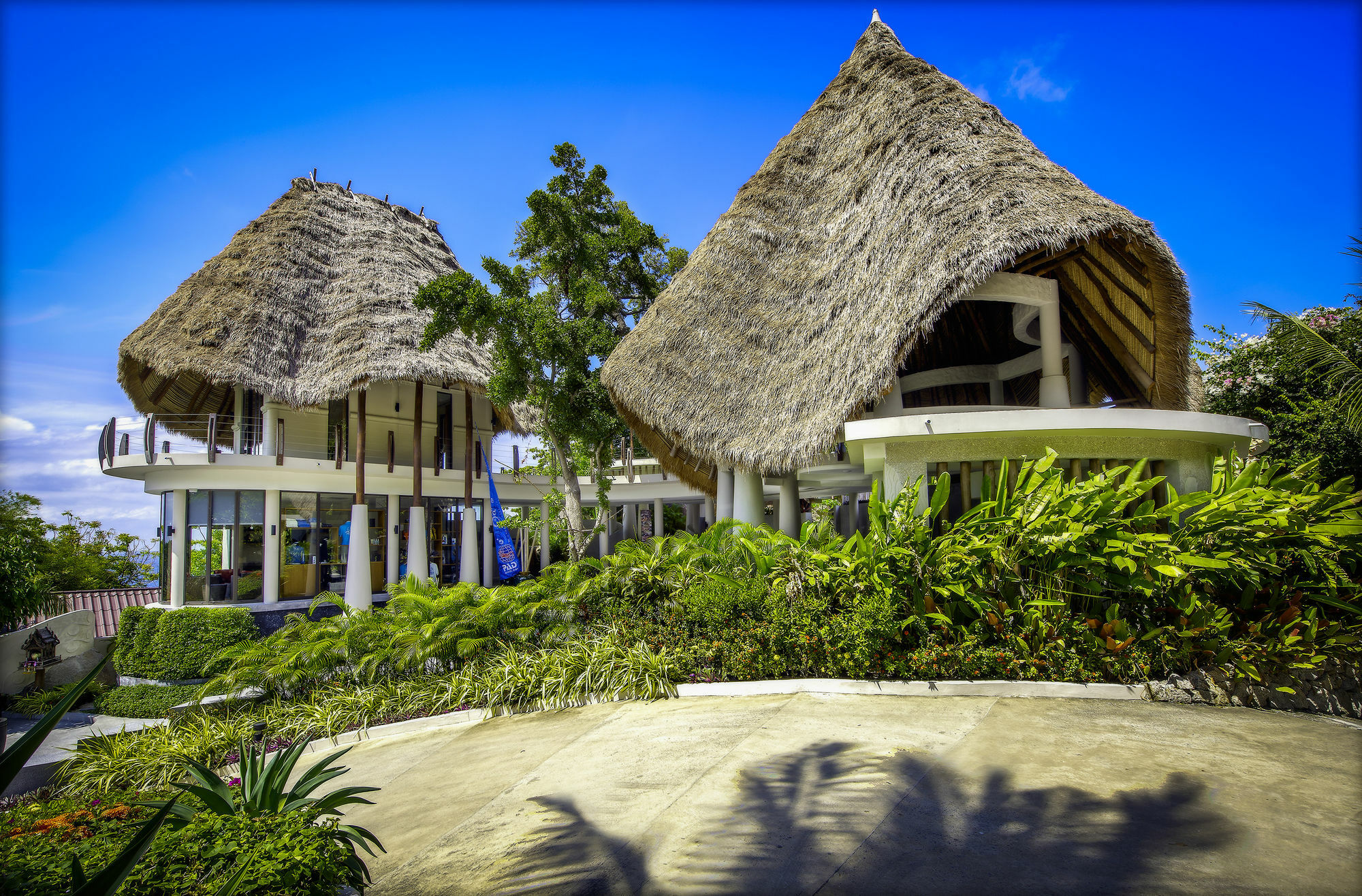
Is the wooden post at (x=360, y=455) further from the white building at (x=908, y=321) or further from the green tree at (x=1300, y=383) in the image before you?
the green tree at (x=1300, y=383)

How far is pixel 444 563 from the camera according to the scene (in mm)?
23219

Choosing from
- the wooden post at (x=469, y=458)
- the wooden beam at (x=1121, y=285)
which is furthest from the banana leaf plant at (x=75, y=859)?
the wooden post at (x=469, y=458)

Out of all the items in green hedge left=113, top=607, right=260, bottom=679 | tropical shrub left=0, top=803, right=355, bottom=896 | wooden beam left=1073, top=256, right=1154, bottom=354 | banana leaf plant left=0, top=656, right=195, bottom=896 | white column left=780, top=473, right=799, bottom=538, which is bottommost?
green hedge left=113, top=607, right=260, bottom=679

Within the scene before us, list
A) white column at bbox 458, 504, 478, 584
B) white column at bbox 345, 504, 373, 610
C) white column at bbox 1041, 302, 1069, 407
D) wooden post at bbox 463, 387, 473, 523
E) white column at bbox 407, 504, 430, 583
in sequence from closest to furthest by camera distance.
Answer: white column at bbox 1041, 302, 1069, 407, white column at bbox 345, 504, 373, 610, white column at bbox 407, 504, 430, 583, white column at bbox 458, 504, 478, 584, wooden post at bbox 463, 387, 473, 523

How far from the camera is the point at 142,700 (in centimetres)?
1347

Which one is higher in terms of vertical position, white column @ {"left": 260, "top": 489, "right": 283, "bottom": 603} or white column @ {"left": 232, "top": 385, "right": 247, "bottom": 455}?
white column @ {"left": 232, "top": 385, "right": 247, "bottom": 455}

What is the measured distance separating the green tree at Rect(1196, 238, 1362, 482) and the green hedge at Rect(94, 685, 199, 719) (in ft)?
67.0

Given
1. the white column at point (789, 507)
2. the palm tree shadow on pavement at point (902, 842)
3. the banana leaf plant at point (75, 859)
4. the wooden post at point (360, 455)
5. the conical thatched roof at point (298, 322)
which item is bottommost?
the palm tree shadow on pavement at point (902, 842)

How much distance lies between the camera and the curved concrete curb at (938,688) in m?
6.25

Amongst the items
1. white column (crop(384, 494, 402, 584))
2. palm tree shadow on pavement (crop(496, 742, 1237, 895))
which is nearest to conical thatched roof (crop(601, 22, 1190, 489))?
palm tree shadow on pavement (crop(496, 742, 1237, 895))

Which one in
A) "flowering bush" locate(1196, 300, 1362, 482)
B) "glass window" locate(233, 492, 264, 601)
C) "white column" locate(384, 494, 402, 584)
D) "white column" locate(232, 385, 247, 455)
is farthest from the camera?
"white column" locate(384, 494, 402, 584)

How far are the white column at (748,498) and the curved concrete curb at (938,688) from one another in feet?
15.9

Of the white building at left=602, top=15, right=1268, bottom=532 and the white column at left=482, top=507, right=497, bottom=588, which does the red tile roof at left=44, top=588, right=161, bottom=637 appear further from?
the white building at left=602, top=15, right=1268, bottom=532

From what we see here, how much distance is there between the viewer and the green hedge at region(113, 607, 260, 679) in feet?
46.3
